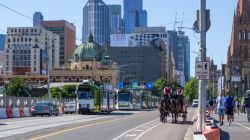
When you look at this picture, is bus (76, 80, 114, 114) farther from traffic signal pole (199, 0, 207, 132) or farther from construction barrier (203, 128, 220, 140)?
construction barrier (203, 128, 220, 140)

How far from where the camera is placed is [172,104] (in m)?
32.2

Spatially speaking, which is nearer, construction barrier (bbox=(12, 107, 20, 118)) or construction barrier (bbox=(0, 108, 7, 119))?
construction barrier (bbox=(0, 108, 7, 119))

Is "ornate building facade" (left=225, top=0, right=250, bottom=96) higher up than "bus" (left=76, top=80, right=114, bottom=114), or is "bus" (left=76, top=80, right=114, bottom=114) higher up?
"ornate building facade" (left=225, top=0, right=250, bottom=96)

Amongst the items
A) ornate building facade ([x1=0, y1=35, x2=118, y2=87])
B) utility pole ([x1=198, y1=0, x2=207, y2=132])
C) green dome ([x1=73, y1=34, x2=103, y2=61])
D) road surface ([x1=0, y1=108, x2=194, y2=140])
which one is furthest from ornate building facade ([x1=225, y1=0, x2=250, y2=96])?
utility pole ([x1=198, y1=0, x2=207, y2=132])

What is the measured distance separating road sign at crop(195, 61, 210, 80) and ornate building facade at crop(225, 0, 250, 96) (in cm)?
12451

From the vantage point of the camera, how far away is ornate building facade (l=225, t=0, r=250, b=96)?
479 ft

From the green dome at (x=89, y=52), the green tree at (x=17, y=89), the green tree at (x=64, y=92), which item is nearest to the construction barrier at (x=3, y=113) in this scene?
the green tree at (x=17, y=89)

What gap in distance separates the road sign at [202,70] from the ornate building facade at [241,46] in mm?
124512

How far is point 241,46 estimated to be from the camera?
511 feet

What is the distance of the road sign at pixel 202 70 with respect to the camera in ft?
64.4

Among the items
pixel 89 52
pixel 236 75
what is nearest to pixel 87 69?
pixel 89 52

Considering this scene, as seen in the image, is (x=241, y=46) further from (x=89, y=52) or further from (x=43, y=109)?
(x=43, y=109)

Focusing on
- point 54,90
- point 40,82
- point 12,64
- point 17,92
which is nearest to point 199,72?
point 17,92

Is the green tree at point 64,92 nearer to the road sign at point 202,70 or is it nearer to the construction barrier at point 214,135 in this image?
the road sign at point 202,70
